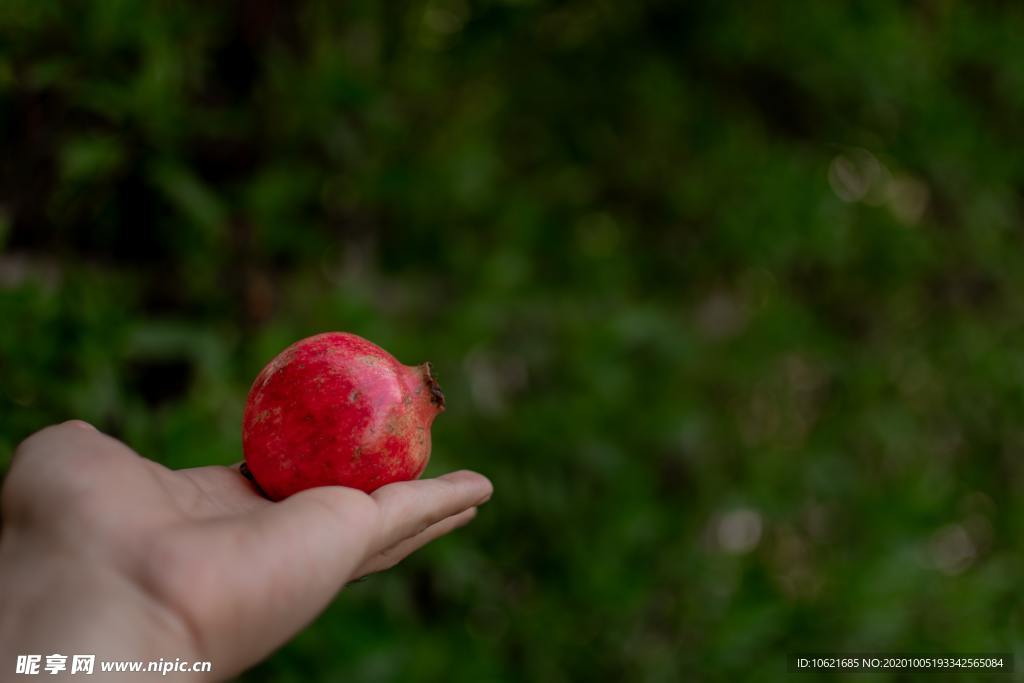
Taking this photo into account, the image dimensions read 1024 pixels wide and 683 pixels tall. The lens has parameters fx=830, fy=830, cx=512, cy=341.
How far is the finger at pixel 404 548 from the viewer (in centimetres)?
107

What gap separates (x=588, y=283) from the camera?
96.6 inches

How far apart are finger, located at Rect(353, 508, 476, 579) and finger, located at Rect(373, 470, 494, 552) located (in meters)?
0.06

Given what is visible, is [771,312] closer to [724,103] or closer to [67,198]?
[724,103]

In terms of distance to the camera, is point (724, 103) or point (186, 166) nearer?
point (186, 166)

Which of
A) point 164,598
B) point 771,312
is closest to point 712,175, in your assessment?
point 771,312

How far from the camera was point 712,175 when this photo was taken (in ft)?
8.75

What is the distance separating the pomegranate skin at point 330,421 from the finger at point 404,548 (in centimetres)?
8

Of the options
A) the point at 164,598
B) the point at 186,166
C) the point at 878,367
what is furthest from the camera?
the point at 878,367

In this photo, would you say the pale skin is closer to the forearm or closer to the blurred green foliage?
the forearm

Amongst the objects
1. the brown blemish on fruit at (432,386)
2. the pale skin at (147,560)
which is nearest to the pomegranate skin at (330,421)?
the brown blemish on fruit at (432,386)

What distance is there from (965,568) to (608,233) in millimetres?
1667

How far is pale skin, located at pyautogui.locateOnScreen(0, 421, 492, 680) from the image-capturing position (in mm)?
774

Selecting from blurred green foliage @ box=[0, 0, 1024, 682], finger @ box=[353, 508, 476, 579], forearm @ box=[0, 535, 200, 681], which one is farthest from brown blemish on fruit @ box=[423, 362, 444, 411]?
forearm @ box=[0, 535, 200, 681]

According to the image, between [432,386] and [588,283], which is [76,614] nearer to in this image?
[432,386]
